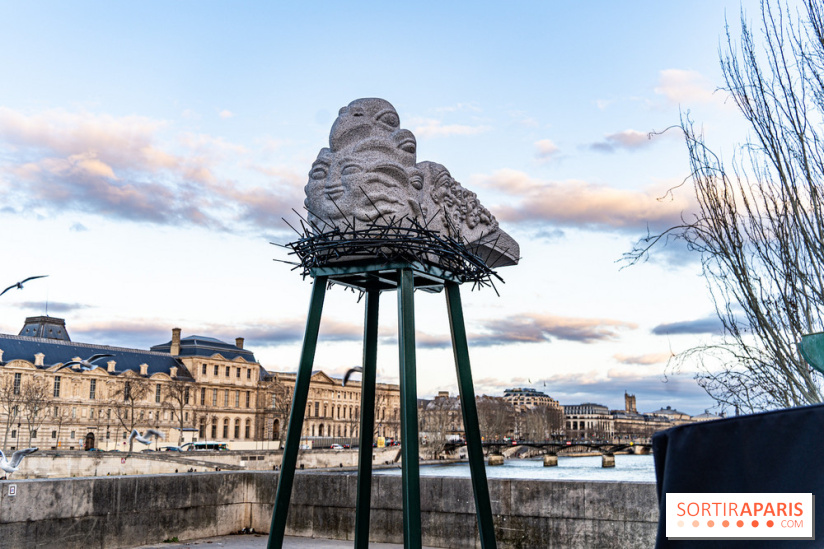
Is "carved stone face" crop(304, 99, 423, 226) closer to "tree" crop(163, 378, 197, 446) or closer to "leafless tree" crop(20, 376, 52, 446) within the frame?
"leafless tree" crop(20, 376, 52, 446)

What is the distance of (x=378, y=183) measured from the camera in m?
5.86

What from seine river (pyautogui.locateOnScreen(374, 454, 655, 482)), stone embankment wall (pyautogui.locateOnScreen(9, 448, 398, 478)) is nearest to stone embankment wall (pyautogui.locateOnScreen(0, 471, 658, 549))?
seine river (pyautogui.locateOnScreen(374, 454, 655, 482))

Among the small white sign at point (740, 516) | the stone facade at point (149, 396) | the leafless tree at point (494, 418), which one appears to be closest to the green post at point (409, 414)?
the small white sign at point (740, 516)

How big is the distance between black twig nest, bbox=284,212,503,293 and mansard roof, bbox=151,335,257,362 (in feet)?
320

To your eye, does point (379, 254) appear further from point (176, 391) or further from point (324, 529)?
point (176, 391)

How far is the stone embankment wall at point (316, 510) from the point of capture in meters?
7.79

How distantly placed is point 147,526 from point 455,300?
4.90 m

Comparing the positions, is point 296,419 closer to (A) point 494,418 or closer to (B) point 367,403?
(B) point 367,403

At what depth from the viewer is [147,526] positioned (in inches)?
343

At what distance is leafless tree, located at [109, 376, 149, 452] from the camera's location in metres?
83.1

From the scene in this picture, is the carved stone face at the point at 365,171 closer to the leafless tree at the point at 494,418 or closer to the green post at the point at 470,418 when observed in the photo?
the green post at the point at 470,418

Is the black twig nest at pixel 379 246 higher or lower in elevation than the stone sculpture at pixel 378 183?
lower

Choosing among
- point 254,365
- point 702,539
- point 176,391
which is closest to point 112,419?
point 176,391

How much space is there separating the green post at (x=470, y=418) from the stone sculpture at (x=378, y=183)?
585 mm
